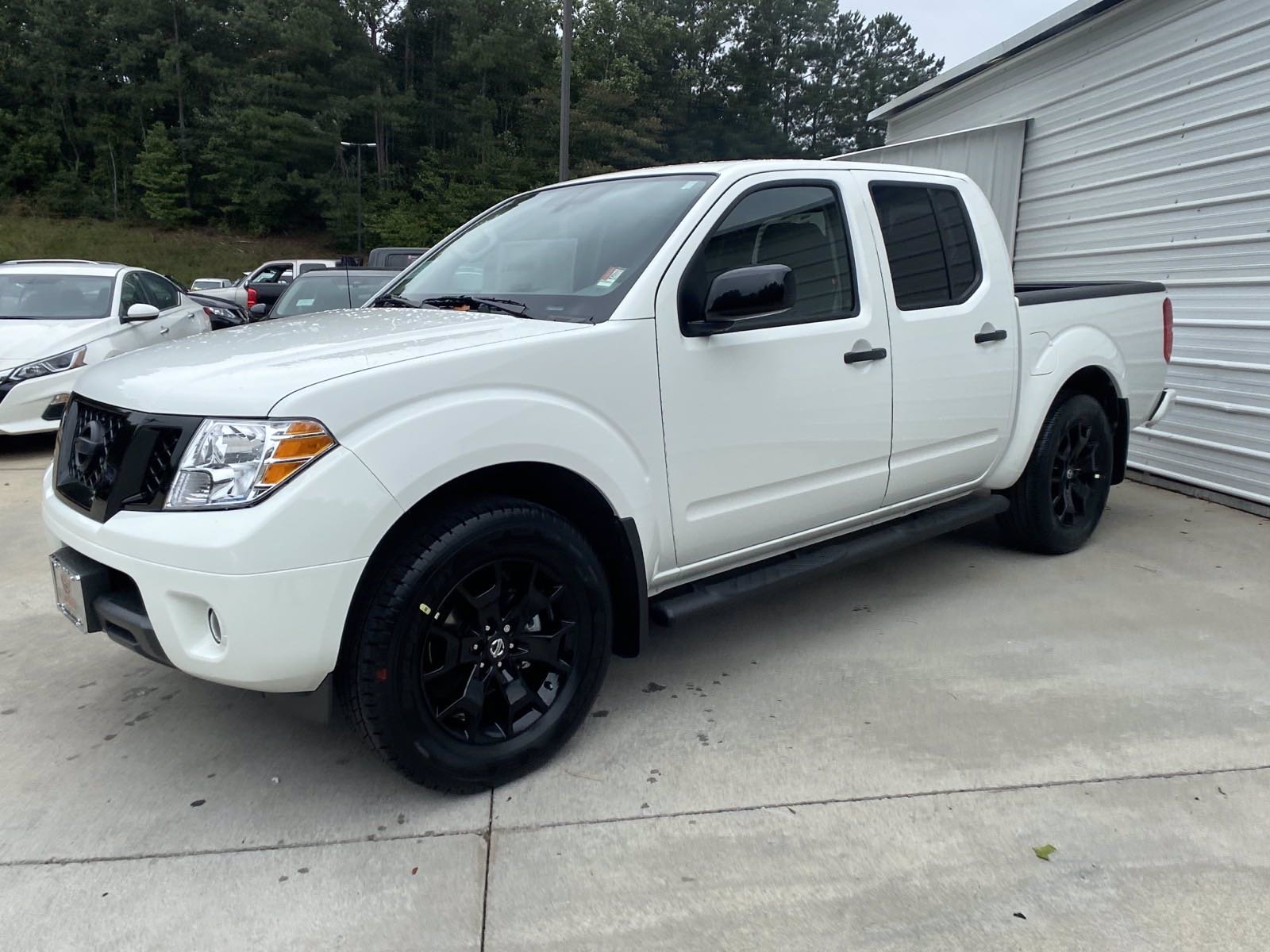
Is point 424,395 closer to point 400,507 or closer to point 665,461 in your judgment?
point 400,507

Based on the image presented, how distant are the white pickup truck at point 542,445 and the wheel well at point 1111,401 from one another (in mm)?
704

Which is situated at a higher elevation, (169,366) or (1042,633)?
(169,366)

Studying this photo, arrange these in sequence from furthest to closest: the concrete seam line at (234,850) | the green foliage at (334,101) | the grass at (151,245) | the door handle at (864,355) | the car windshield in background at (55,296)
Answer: the green foliage at (334,101) < the grass at (151,245) < the car windshield in background at (55,296) < the door handle at (864,355) < the concrete seam line at (234,850)

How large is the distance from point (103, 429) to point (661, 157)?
42.5m

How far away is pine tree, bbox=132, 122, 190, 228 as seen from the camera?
142ft

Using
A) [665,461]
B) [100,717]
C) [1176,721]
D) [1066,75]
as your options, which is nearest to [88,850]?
[100,717]

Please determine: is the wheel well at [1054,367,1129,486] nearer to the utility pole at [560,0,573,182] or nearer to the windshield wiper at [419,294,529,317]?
the windshield wiper at [419,294,529,317]

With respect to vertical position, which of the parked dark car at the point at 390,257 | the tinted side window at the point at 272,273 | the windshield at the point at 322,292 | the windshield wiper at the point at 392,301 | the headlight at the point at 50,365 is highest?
the tinted side window at the point at 272,273

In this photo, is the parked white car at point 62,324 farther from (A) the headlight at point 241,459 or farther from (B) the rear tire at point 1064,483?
(B) the rear tire at point 1064,483

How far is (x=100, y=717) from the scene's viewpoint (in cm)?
324

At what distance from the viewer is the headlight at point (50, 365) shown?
7.13 m

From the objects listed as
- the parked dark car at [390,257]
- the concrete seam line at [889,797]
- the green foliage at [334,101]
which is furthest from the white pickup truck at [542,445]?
the green foliage at [334,101]

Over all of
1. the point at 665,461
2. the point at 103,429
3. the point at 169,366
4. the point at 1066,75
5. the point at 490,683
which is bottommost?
the point at 490,683

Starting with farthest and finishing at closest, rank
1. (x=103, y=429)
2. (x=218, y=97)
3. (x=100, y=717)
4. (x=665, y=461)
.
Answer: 1. (x=218, y=97)
2. (x=100, y=717)
3. (x=665, y=461)
4. (x=103, y=429)
